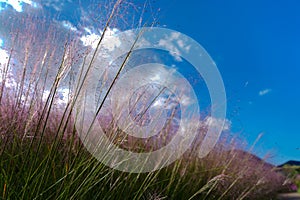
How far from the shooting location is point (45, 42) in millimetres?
1967

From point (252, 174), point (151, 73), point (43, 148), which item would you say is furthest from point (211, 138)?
point (43, 148)

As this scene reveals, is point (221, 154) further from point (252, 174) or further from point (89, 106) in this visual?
point (89, 106)

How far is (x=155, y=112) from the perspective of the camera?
2439 mm

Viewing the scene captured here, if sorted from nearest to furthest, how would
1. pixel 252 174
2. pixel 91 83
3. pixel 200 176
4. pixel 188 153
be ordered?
1. pixel 91 83
2. pixel 200 176
3. pixel 188 153
4. pixel 252 174

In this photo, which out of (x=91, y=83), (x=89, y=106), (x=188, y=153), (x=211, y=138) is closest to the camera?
(x=91, y=83)

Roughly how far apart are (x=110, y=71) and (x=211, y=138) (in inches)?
73.8

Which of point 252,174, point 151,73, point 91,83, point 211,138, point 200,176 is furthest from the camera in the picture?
point 252,174

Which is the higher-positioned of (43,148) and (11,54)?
(11,54)

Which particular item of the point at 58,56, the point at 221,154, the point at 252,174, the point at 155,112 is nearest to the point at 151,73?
the point at 155,112

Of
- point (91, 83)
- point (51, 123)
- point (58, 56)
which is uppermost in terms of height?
point (58, 56)

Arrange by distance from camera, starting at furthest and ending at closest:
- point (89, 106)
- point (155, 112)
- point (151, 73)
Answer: point (155, 112) → point (151, 73) → point (89, 106)

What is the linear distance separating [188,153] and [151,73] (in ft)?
3.83

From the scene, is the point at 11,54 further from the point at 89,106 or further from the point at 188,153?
the point at 188,153

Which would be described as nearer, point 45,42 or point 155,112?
point 45,42
